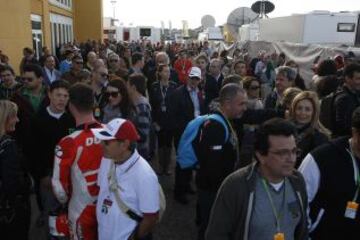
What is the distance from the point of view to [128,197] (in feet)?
9.72

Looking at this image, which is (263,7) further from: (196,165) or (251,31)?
(196,165)

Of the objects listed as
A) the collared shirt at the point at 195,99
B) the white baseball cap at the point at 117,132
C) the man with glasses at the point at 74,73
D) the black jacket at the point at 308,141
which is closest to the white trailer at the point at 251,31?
the man with glasses at the point at 74,73

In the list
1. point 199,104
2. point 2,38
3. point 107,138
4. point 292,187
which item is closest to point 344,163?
point 292,187

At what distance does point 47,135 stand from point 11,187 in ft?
3.22

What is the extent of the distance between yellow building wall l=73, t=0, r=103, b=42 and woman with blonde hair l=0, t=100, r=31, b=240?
3321 cm

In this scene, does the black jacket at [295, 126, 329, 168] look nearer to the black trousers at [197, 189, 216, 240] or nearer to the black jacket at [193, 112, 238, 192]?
the black jacket at [193, 112, 238, 192]

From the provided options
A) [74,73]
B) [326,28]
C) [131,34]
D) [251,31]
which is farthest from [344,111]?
[131,34]

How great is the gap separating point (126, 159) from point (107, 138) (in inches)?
7.9

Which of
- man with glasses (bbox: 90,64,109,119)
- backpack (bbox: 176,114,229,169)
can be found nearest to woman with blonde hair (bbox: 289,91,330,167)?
backpack (bbox: 176,114,229,169)

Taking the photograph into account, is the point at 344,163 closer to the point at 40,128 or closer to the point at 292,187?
the point at 292,187

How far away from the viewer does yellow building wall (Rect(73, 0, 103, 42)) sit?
35.2 metres

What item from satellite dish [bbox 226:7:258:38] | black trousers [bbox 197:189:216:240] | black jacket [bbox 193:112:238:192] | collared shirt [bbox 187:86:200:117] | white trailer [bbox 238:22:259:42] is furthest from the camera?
satellite dish [bbox 226:7:258:38]

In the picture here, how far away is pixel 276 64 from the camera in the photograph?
14406 millimetres

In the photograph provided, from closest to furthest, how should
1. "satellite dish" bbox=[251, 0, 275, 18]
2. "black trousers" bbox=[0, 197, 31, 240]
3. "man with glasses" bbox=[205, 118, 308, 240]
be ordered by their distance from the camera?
"man with glasses" bbox=[205, 118, 308, 240], "black trousers" bbox=[0, 197, 31, 240], "satellite dish" bbox=[251, 0, 275, 18]
